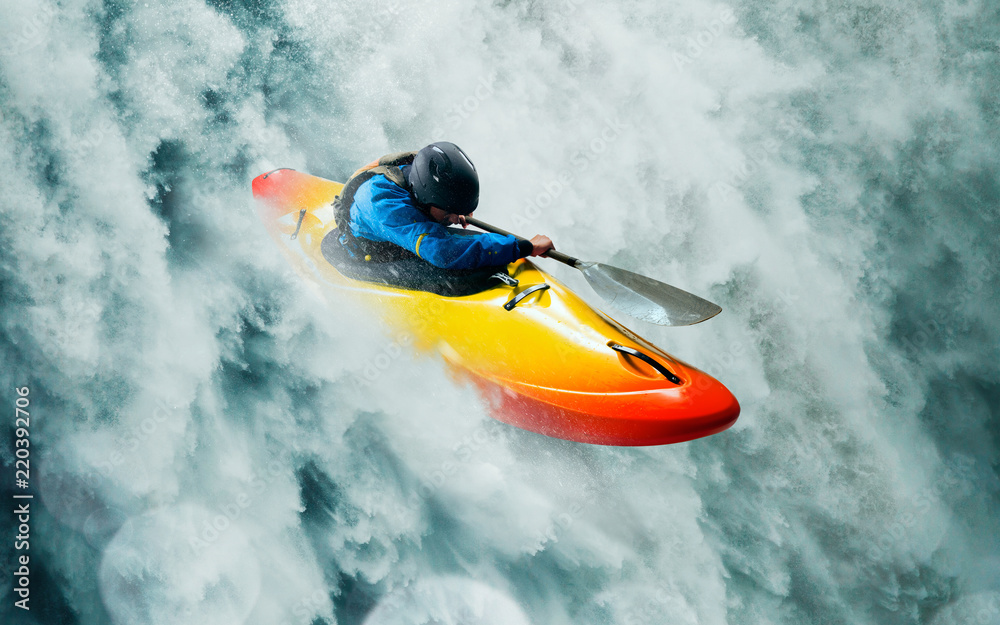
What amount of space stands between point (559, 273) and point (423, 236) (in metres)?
1.69

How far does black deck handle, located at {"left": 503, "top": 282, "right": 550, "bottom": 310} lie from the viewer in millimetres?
2457

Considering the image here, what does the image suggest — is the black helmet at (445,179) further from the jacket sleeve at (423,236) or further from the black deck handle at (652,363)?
the black deck handle at (652,363)

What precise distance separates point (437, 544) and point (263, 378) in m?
1.72

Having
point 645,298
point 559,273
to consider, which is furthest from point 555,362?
point 559,273

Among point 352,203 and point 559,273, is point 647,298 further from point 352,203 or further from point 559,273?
point 352,203

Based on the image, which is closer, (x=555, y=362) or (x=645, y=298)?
(x=555, y=362)

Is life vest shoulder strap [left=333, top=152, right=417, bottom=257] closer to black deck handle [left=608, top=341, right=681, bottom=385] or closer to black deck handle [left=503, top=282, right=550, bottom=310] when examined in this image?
black deck handle [left=503, top=282, right=550, bottom=310]

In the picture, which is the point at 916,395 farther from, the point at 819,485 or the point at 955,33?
the point at 955,33

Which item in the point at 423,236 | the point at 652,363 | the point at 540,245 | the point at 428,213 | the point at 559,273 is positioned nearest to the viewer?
the point at 652,363

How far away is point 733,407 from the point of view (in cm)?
227

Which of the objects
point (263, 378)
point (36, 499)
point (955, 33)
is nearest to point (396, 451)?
point (263, 378)

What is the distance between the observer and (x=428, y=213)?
8.34 ft

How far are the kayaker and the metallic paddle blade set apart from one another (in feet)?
1.35

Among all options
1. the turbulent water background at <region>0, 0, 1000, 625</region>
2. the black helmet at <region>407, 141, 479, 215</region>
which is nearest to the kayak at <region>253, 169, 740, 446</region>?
the black helmet at <region>407, 141, 479, 215</region>
